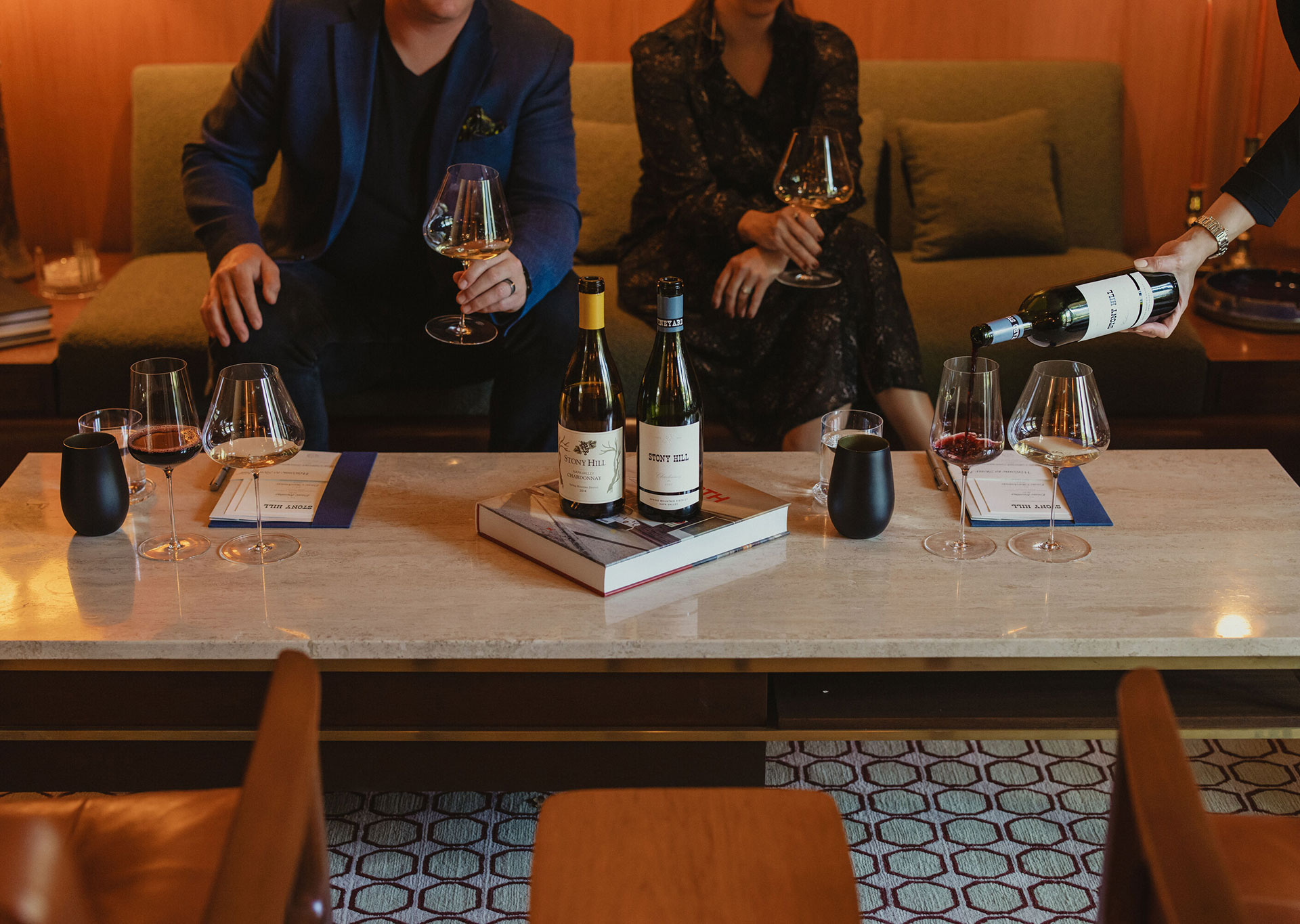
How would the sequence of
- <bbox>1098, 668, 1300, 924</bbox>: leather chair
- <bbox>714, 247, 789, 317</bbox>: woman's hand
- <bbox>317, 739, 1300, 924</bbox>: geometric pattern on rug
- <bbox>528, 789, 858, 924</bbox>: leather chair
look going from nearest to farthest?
1. <bbox>1098, 668, 1300, 924</bbox>: leather chair
2. <bbox>528, 789, 858, 924</bbox>: leather chair
3. <bbox>317, 739, 1300, 924</bbox>: geometric pattern on rug
4. <bbox>714, 247, 789, 317</bbox>: woman's hand

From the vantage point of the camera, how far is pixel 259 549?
1.58 metres

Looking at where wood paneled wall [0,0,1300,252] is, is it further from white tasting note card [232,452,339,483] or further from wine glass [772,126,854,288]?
white tasting note card [232,452,339,483]

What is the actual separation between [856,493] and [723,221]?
1164 mm

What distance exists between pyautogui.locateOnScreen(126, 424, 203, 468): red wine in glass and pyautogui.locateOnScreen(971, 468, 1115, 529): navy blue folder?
1.03 metres

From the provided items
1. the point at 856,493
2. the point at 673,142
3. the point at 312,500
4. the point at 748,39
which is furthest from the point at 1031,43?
the point at 312,500

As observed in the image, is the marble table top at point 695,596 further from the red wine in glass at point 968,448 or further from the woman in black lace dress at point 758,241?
the woman in black lace dress at point 758,241

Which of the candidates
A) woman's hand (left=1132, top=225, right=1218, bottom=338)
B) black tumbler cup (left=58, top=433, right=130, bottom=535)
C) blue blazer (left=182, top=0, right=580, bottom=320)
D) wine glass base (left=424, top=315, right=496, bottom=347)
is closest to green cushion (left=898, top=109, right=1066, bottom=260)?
blue blazer (left=182, top=0, right=580, bottom=320)

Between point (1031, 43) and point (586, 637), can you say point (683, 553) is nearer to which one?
point (586, 637)

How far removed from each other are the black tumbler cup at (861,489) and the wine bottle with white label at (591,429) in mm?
281

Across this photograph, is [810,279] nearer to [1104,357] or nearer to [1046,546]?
[1104,357]

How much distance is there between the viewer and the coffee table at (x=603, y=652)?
1353mm

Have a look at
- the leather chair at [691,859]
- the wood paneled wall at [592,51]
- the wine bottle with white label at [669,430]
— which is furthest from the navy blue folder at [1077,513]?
the wood paneled wall at [592,51]

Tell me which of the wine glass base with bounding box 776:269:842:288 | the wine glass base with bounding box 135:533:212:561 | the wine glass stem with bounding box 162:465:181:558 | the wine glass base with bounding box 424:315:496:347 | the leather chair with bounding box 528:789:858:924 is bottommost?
the leather chair with bounding box 528:789:858:924

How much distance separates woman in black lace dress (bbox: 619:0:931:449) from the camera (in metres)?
Result: 2.51
